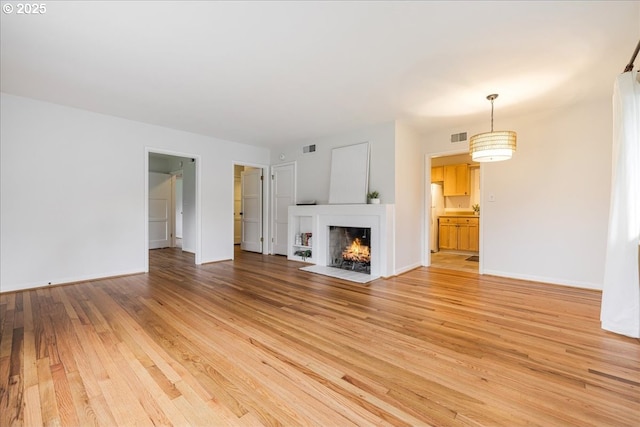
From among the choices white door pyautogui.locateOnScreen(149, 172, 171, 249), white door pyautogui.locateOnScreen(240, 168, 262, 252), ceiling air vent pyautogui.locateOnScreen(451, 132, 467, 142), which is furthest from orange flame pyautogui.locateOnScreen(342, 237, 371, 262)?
white door pyautogui.locateOnScreen(149, 172, 171, 249)

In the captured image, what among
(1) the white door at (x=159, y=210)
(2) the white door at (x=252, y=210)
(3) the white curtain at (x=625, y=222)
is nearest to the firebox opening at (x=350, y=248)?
(2) the white door at (x=252, y=210)

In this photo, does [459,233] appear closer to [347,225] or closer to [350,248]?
[350,248]

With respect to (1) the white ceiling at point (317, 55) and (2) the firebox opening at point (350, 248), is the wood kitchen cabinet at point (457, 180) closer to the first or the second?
(1) the white ceiling at point (317, 55)

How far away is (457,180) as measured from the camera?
688 cm

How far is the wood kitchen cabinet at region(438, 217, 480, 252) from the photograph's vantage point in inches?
256

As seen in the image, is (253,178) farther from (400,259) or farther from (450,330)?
(450,330)

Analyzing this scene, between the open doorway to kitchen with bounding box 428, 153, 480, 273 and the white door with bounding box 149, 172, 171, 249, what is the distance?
7.12m

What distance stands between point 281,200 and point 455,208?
15.7 feet

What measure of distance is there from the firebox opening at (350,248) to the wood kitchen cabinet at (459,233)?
335 cm

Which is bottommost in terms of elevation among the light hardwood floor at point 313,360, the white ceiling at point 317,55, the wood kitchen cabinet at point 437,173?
the light hardwood floor at point 313,360

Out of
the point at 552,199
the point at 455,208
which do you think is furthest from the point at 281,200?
the point at 552,199

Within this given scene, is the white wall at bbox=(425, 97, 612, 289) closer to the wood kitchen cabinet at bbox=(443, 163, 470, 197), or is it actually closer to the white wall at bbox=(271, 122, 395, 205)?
the white wall at bbox=(271, 122, 395, 205)

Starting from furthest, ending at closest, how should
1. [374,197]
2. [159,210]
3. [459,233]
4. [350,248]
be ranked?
[159,210] → [459,233] → [350,248] → [374,197]

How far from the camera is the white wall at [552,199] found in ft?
11.9
